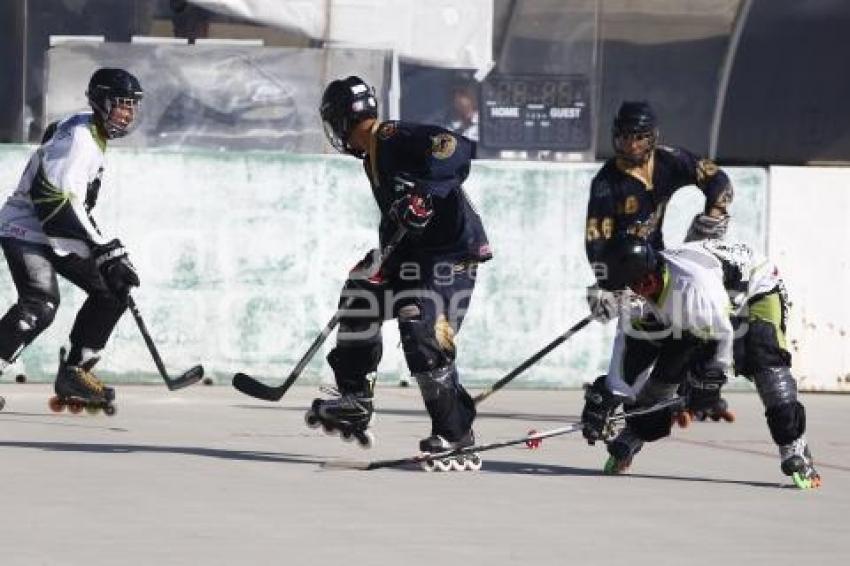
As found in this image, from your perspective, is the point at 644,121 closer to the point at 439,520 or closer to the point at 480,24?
the point at 439,520

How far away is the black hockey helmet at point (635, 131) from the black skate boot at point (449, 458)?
1538 mm

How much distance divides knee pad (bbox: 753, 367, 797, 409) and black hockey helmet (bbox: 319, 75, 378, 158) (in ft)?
6.51

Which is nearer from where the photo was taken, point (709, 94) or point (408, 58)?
point (408, 58)

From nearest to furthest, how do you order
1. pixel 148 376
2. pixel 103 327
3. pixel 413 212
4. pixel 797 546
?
1. pixel 797 546
2. pixel 413 212
3. pixel 103 327
4. pixel 148 376

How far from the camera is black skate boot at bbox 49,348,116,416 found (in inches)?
490

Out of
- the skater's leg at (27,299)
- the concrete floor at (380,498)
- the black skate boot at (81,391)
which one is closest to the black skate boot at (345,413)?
the concrete floor at (380,498)

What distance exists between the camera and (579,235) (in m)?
15.1

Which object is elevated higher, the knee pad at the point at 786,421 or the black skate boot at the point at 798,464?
the knee pad at the point at 786,421

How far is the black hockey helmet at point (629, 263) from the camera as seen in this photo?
31.2 ft

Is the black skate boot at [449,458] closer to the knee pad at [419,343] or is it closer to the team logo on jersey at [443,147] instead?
the knee pad at [419,343]

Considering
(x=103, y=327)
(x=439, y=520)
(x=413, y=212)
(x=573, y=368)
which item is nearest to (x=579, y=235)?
(x=573, y=368)

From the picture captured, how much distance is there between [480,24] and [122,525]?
8.15 metres

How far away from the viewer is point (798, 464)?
9.55 metres

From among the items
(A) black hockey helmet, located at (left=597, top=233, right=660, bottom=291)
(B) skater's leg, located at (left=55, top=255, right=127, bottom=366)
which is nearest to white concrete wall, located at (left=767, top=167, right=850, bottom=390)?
(B) skater's leg, located at (left=55, top=255, right=127, bottom=366)
